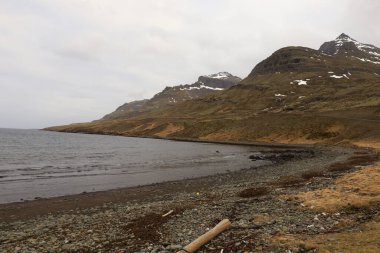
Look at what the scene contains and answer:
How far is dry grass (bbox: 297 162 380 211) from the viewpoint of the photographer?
21.2 m

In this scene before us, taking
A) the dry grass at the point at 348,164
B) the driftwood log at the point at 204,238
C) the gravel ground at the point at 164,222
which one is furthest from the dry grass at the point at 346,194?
the dry grass at the point at 348,164

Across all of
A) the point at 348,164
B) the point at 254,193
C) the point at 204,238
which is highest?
the point at 348,164

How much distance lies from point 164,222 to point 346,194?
495 inches

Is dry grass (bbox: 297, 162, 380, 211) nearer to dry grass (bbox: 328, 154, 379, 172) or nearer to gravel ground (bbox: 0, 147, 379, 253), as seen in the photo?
gravel ground (bbox: 0, 147, 379, 253)

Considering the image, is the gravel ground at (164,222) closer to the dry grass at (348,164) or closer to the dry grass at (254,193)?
the dry grass at (254,193)

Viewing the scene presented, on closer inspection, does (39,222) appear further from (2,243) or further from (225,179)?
(225,179)

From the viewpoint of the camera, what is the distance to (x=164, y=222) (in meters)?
20.9

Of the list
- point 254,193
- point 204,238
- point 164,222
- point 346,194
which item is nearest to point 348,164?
point 254,193

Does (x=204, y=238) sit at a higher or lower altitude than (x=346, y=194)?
lower

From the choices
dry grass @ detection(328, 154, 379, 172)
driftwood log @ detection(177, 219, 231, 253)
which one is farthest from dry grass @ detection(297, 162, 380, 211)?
dry grass @ detection(328, 154, 379, 172)

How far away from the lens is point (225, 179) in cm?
4288

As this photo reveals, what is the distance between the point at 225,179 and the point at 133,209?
62.4ft

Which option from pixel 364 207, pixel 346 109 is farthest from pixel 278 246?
pixel 346 109

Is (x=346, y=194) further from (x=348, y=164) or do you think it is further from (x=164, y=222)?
(x=348, y=164)
